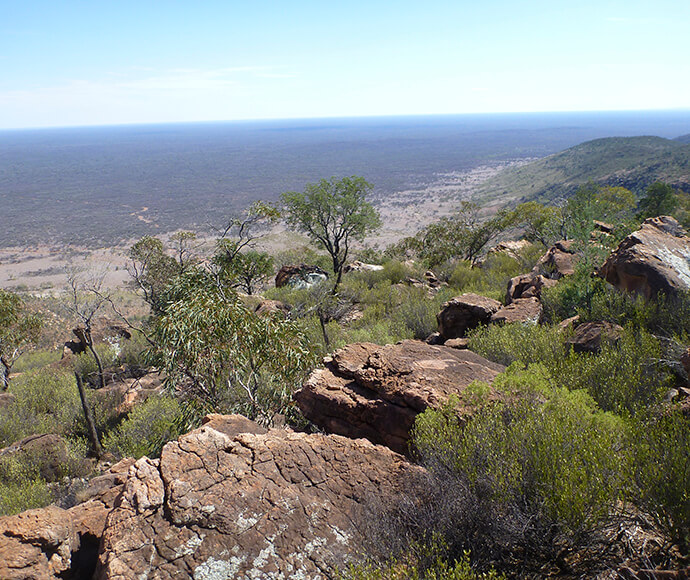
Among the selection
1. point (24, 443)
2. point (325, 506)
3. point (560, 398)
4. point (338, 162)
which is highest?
point (338, 162)

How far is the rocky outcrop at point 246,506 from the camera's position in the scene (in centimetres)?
359

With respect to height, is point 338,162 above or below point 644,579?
above

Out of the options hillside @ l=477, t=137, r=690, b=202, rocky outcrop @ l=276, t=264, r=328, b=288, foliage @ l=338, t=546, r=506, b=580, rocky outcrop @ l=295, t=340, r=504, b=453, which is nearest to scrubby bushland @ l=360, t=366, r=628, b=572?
foliage @ l=338, t=546, r=506, b=580

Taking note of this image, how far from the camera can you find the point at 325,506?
166 inches

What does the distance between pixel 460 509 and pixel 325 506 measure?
1301 millimetres

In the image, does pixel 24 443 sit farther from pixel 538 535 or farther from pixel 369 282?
pixel 369 282

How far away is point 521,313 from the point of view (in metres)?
10.2

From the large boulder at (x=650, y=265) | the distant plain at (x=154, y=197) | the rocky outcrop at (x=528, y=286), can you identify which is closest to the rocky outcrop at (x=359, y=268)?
the rocky outcrop at (x=528, y=286)

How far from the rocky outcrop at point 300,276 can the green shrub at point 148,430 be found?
13.1 m

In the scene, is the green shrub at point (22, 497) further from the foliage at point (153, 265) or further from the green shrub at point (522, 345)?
the foliage at point (153, 265)

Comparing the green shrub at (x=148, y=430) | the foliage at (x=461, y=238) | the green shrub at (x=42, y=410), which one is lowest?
the green shrub at (x=42, y=410)

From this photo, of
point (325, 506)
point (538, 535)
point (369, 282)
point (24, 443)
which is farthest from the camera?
point (369, 282)

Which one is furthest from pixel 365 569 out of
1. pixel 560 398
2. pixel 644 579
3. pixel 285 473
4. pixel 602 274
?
pixel 602 274

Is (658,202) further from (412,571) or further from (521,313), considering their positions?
(412,571)
